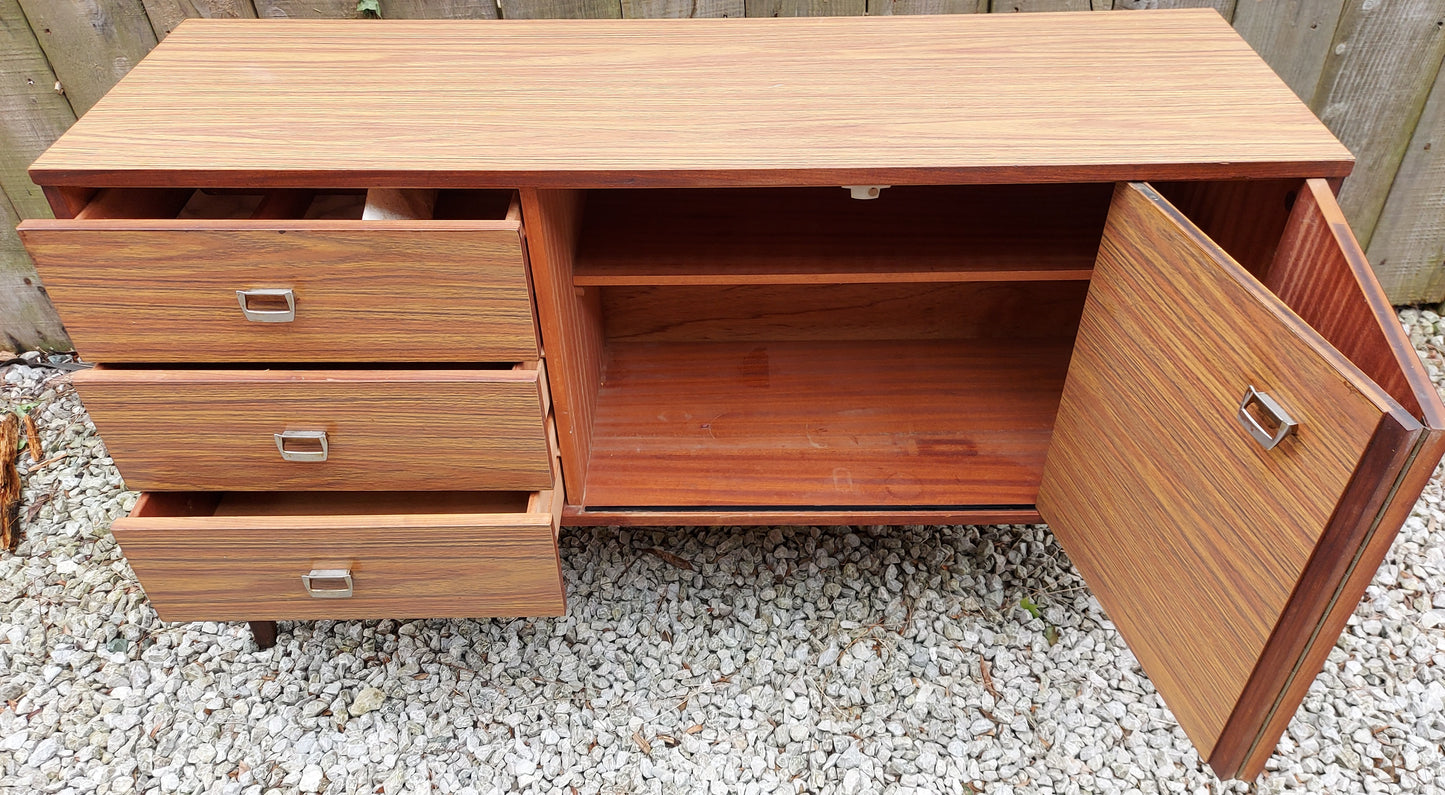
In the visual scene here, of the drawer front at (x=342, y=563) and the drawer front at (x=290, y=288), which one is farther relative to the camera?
the drawer front at (x=342, y=563)

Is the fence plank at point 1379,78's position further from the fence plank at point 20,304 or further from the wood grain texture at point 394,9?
the fence plank at point 20,304

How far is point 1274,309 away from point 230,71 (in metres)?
1.10

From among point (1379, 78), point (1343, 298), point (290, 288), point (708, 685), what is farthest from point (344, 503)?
point (1379, 78)

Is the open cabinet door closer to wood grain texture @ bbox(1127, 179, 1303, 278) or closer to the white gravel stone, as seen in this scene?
wood grain texture @ bbox(1127, 179, 1303, 278)

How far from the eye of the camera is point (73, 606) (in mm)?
1359

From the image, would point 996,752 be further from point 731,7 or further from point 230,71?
point 230,71

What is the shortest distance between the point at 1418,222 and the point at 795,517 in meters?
1.29

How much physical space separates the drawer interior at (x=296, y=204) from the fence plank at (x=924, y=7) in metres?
0.63

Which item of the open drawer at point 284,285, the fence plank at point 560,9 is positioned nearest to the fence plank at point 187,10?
the fence plank at point 560,9

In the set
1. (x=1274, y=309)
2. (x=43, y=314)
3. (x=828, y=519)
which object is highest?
(x=1274, y=309)

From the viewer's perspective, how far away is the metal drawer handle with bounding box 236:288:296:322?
0.91 metres

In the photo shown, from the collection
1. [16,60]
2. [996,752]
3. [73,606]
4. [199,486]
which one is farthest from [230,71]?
[996,752]

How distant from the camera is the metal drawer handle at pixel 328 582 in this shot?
→ 1.05 metres

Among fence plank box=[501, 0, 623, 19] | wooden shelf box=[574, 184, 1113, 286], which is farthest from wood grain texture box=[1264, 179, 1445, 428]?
fence plank box=[501, 0, 623, 19]
